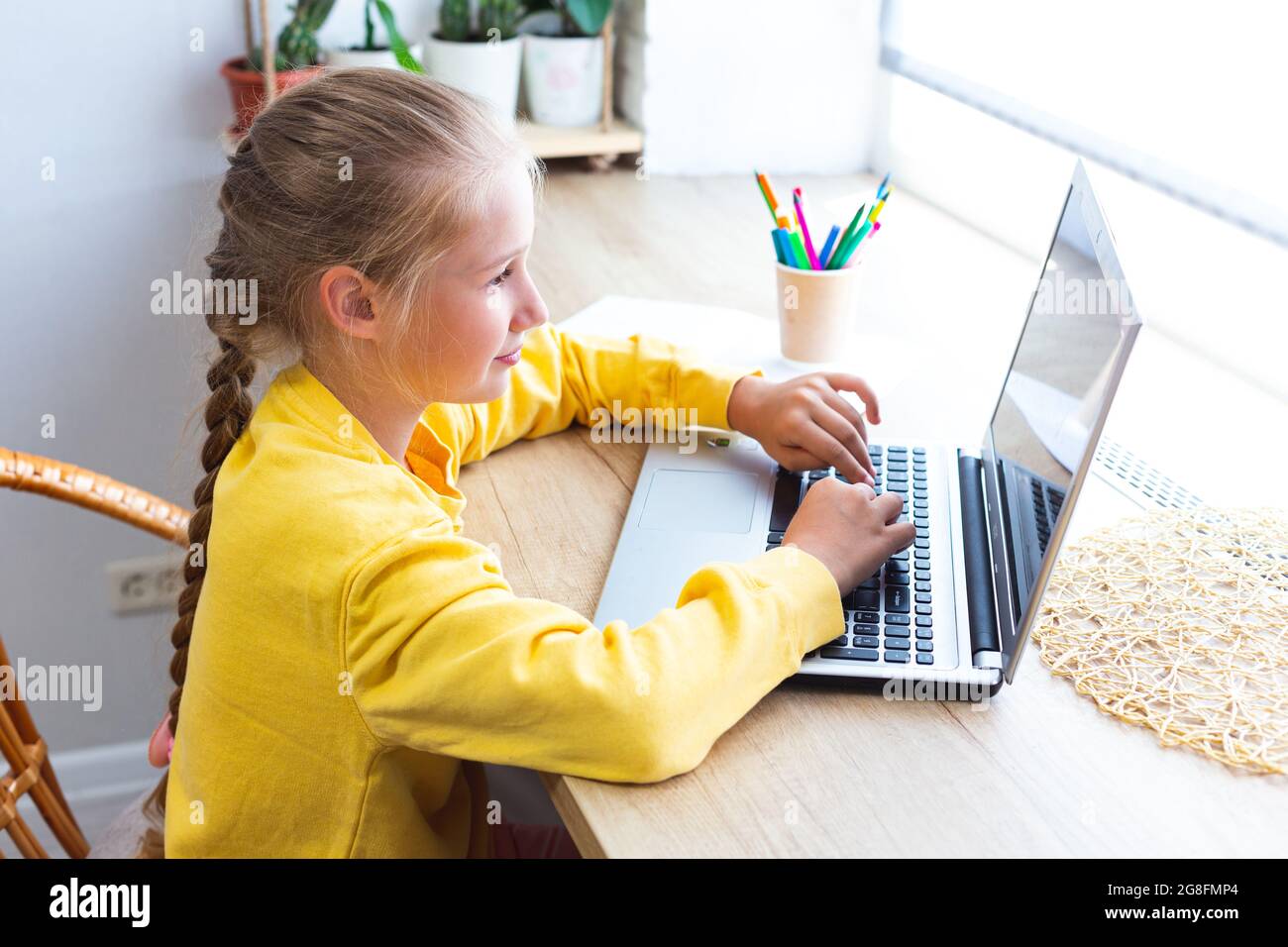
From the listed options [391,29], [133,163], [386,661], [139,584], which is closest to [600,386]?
[386,661]

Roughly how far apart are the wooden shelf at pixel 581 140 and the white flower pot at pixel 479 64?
0.20ft

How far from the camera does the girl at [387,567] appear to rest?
66 centimetres

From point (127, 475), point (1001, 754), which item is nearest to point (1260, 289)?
point (1001, 754)

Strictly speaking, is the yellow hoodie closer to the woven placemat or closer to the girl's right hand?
the girl's right hand

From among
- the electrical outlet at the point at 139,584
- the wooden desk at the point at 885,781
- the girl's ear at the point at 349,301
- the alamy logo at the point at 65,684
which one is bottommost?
the alamy logo at the point at 65,684

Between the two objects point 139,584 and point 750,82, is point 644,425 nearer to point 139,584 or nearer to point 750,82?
point 750,82

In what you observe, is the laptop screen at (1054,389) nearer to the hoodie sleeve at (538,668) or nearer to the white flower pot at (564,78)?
the hoodie sleeve at (538,668)

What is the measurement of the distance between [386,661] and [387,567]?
53 mm

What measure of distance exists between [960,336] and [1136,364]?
0.18m

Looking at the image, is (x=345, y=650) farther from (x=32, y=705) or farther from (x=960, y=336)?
(x=32, y=705)

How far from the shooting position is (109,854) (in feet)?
3.39
